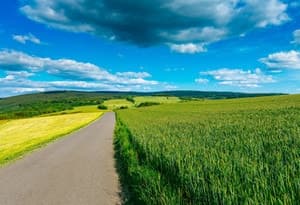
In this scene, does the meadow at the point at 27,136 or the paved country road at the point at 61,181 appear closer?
the paved country road at the point at 61,181

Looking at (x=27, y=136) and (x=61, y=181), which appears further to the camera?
(x=27, y=136)

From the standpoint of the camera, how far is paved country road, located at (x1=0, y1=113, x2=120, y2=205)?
30.6ft

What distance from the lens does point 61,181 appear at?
11.7 metres

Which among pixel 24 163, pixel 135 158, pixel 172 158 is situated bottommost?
pixel 24 163

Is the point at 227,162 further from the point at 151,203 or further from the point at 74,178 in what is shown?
the point at 74,178

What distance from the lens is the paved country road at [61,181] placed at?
9.31 m

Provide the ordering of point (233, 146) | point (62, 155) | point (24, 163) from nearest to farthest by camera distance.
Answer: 1. point (233, 146)
2. point (24, 163)
3. point (62, 155)

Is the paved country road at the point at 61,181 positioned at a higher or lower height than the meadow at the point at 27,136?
higher

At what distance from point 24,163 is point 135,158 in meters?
6.96

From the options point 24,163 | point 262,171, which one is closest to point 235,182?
point 262,171

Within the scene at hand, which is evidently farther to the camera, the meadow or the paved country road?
the meadow

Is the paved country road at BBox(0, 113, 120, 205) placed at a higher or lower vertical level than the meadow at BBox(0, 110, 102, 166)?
higher

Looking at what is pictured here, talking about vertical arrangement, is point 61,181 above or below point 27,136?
above

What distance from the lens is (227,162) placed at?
7.05 metres
